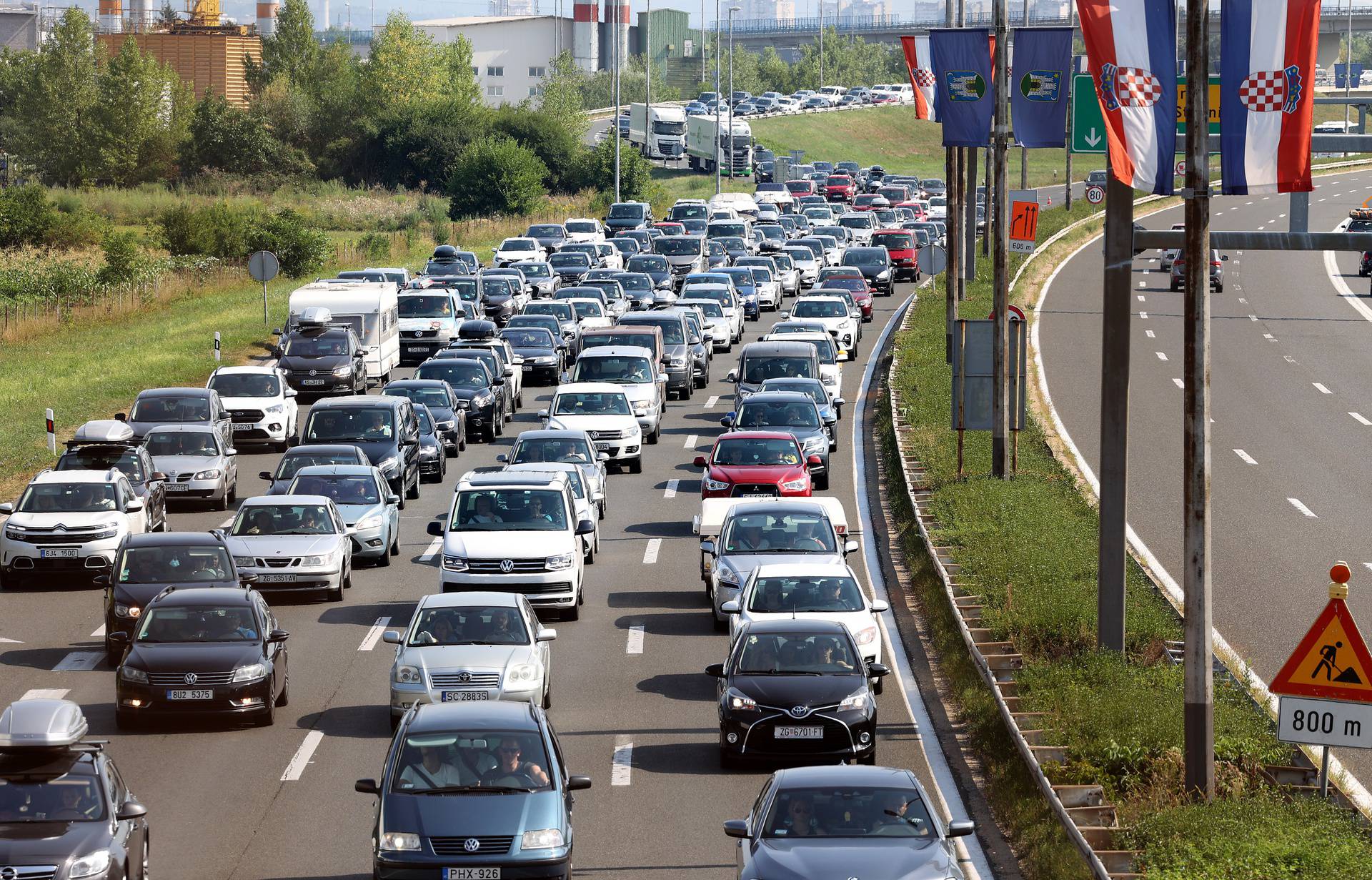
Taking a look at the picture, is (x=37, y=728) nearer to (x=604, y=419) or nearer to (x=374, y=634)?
(x=374, y=634)

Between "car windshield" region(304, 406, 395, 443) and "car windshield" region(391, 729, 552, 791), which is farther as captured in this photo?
"car windshield" region(304, 406, 395, 443)

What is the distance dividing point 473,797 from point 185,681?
21.2ft

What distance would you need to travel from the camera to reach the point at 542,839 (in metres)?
13.8

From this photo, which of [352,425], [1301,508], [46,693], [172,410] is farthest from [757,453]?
[46,693]

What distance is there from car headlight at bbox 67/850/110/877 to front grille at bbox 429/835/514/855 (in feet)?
7.40

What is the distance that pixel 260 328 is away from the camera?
5522 cm

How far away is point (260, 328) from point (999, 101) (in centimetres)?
2869

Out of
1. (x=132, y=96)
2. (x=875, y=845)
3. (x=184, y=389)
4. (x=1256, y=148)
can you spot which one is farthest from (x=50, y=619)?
(x=132, y=96)

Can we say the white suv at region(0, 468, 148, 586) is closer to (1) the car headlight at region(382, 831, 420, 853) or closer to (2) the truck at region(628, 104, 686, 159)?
(1) the car headlight at region(382, 831, 420, 853)

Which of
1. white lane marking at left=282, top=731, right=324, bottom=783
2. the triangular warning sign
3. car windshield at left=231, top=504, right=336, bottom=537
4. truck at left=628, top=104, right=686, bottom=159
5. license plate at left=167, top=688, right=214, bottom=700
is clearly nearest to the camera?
the triangular warning sign

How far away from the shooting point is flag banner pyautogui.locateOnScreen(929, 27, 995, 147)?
1339 inches

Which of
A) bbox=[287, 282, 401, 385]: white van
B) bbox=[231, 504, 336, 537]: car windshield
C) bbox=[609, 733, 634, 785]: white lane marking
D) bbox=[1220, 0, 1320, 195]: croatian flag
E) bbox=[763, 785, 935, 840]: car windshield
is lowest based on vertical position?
bbox=[609, 733, 634, 785]: white lane marking

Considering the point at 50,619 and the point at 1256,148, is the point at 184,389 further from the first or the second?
the point at 1256,148

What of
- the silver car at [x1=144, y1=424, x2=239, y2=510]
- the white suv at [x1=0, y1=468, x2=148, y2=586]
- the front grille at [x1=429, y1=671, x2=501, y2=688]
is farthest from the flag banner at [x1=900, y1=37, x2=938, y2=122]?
the front grille at [x1=429, y1=671, x2=501, y2=688]
